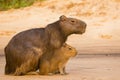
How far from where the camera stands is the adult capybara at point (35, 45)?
16.2 m

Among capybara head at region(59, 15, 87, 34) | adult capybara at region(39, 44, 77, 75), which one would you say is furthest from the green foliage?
adult capybara at region(39, 44, 77, 75)

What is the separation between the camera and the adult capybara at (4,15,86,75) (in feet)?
53.1

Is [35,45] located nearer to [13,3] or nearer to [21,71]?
[21,71]

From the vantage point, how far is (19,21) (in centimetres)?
3441

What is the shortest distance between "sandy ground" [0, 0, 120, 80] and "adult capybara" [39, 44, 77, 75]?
308cm

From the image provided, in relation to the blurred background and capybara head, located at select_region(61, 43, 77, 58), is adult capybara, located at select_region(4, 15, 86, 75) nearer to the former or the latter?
capybara head, located at select_region(61, 43, 77, 58)

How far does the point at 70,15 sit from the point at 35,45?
60.2 ft

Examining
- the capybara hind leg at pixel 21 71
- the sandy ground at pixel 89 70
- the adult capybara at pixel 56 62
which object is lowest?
the sandy ground at pixel 89 70

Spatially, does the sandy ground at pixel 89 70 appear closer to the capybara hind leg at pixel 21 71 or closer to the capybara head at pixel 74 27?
the capybara hind leg at pixel 21 71

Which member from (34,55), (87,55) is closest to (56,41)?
(34,55)

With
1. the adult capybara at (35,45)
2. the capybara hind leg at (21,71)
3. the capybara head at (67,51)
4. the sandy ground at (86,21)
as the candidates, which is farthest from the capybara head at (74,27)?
the sandy ground at (86,21)

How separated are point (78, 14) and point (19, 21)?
2825 mm

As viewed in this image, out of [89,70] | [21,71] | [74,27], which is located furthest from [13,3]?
[21,71]

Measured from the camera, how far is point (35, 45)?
1627cm
